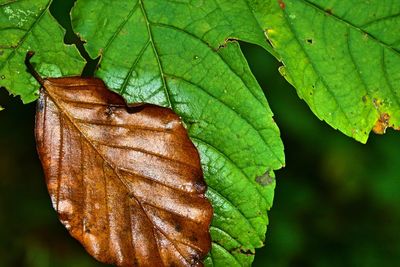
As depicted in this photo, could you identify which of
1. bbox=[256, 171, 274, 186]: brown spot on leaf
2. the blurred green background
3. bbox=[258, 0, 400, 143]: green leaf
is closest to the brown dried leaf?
bbox=[256, 171, 274, 186]: brown spot on leaf

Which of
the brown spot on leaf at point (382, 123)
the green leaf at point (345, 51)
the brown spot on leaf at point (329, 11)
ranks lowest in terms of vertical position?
the brown spot on leaf at point (382, 123)

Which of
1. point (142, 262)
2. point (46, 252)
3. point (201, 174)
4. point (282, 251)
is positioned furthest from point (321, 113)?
point (46, 252)

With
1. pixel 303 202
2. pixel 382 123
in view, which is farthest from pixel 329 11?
pixel 303 202

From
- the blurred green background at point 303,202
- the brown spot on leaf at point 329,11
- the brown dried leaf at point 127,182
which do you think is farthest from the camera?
the blurred green background at point 303,202

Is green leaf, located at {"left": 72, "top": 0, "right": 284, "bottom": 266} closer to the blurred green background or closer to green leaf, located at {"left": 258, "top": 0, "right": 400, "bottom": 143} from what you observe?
green leaf, located at {"left": 258, "top": 0, "right": 400, "bottom": 143}

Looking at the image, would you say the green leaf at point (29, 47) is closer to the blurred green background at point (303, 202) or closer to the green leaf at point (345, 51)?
the green leaf at point (345, 51)

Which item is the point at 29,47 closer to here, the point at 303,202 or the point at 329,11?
the point at 329,11

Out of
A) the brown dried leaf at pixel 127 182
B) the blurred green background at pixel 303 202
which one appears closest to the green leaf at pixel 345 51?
the brown dried leaf at pixel 127 182
